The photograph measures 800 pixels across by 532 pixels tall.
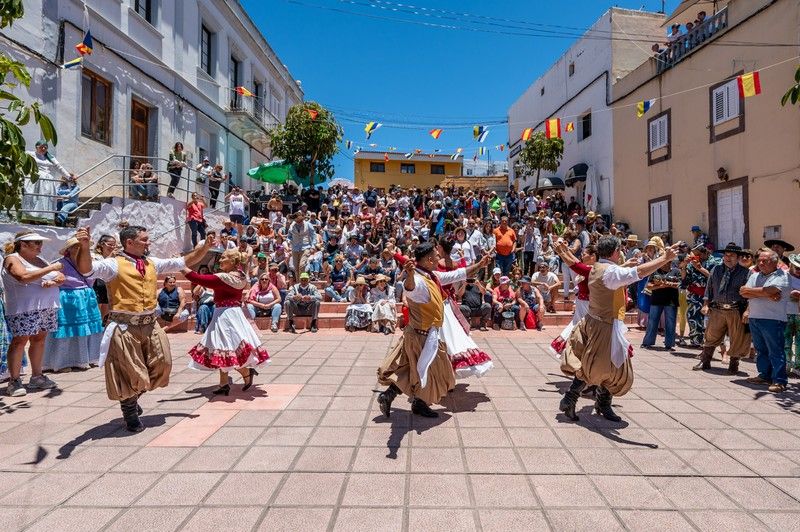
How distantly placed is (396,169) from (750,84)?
30789 millimetres

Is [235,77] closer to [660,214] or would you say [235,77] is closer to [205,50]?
[205,50]

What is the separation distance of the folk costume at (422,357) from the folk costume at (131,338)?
2114 mm

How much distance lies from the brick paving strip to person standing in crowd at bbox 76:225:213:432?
1.44 feet

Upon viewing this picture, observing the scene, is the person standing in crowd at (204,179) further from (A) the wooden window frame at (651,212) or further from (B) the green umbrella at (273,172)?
(A) the wooden window frame at (651,212)

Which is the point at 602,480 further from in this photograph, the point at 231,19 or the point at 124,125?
the point at 231,19

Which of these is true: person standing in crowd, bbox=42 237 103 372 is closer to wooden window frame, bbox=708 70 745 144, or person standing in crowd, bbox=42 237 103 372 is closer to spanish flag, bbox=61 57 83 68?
spanish flag, bbox=61 57 83 68

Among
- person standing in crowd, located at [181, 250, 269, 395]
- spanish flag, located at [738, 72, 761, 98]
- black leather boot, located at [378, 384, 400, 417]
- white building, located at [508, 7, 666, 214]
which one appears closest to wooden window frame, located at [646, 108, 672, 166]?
white building, located at [508, 7, 666, 214]

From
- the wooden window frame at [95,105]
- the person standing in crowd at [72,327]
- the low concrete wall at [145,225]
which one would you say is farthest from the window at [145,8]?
the person standing in crowd at [72,327]

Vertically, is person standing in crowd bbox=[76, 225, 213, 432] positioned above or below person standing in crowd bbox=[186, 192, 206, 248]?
below

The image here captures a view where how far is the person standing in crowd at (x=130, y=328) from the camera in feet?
14.0

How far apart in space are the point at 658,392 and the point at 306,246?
9.54 meters

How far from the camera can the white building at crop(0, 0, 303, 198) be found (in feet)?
36.0

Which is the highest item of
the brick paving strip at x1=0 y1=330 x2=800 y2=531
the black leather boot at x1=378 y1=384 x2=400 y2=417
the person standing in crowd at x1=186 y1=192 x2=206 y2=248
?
the person standing in crowd at x1=186 y1=192 x2=206 y2=248

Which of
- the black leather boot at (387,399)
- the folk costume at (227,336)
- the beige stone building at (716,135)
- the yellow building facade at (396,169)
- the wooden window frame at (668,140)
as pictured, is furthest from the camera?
the yellow building facade at (396,169)
